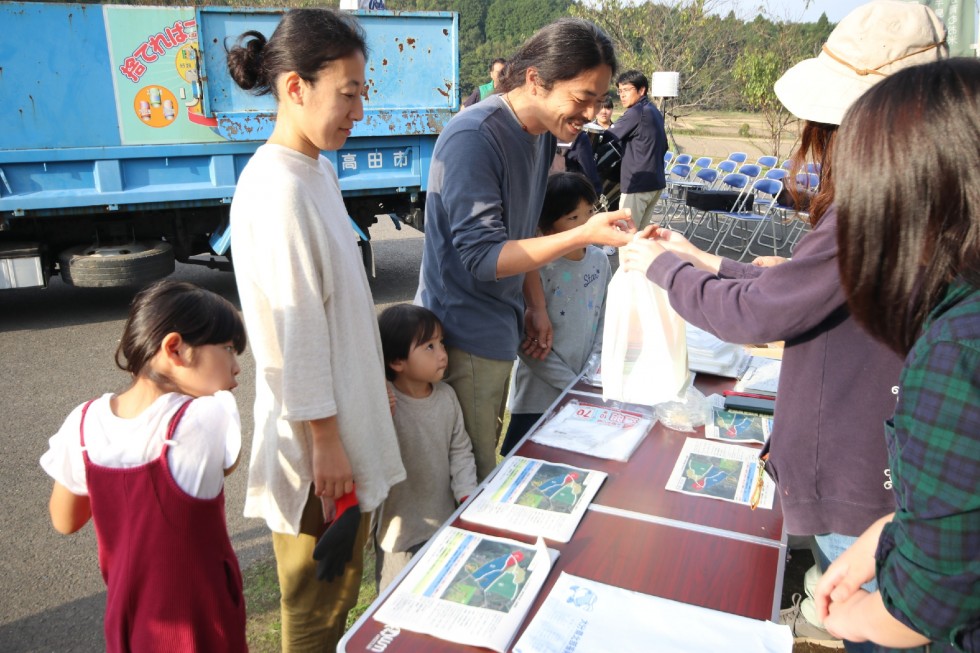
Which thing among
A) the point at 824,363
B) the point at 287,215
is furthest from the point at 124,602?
the point at 824,363

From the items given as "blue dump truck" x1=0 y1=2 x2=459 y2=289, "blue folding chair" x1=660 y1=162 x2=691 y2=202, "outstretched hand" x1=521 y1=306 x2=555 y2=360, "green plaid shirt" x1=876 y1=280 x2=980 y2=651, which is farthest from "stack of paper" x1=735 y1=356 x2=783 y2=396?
"blue folding chair" x1=660 y1=162 x2=691 y2=202

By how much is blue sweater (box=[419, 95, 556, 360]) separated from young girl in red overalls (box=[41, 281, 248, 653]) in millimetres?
632

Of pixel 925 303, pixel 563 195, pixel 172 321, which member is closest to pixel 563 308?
pixel 563 195

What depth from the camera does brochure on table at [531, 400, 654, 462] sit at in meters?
1.82

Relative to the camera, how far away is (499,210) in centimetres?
174

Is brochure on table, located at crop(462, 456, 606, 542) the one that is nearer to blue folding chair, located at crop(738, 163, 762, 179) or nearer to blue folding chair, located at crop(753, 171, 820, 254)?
blue folding chair, located at crop(753, 171, 820, 254)

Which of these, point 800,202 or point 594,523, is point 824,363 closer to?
point 800,202

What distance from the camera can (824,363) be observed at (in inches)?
47.0

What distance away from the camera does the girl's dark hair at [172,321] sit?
4.53ft

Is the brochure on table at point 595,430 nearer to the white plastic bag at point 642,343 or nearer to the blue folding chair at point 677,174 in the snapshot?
the white plastic bag at point 642,343

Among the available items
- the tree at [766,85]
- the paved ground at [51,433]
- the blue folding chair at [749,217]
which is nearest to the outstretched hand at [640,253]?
the paved ground at [51,433]

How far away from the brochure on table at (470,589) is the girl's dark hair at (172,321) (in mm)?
617

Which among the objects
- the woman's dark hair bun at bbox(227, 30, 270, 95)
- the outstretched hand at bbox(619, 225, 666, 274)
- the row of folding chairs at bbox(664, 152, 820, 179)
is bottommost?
the row of folding chairs at bbox(664, 152, 820, 179)

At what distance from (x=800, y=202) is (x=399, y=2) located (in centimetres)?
1710
